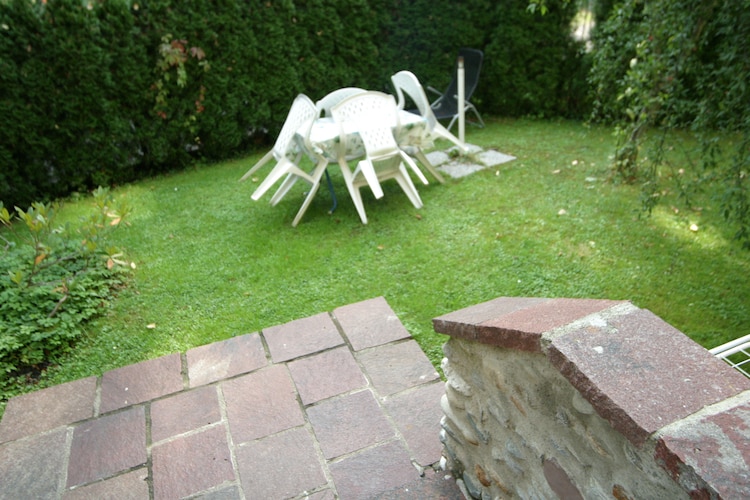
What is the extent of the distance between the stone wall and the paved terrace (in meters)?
0.66

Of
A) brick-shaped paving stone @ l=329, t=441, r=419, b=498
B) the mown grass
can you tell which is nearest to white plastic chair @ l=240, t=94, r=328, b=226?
the mown grass

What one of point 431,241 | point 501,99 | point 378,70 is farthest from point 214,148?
point 501,99

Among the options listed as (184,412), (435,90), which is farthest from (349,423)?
(435,90)

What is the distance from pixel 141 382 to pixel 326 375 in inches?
40.0

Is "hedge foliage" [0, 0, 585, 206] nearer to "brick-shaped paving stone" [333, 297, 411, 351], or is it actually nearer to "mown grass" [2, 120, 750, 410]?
"mown grass" [2, 120, 750, 410]

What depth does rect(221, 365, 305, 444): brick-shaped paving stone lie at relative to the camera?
2.50 metres

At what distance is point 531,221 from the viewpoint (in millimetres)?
4281

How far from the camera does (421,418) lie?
2.48 metres

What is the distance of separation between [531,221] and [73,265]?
3.49 metres

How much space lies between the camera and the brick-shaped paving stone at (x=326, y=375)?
8.82ft

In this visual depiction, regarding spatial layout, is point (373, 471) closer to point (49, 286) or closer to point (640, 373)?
point (640, 373)

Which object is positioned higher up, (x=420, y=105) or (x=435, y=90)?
(x=420, y=105)

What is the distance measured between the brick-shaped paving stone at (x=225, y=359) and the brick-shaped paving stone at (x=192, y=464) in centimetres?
40

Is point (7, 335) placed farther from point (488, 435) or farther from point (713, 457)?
point (713, 457)
